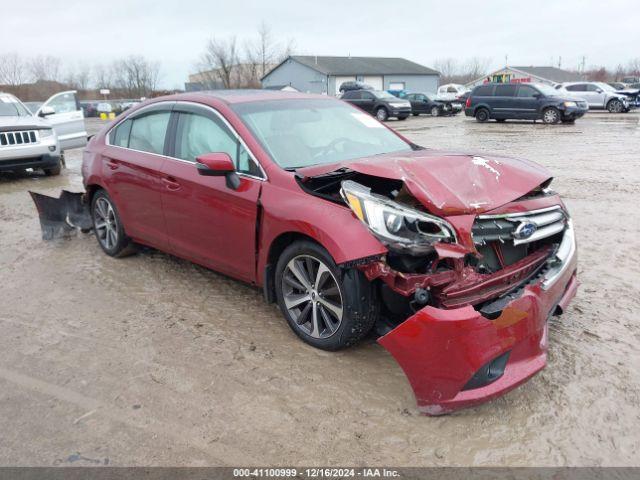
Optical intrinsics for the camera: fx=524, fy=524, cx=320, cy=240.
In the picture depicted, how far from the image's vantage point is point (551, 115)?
21.3m

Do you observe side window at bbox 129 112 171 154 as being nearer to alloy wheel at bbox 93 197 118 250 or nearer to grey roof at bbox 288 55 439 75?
alloy wheel at bbox 93 197 118 250

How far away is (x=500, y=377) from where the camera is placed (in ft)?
8.73

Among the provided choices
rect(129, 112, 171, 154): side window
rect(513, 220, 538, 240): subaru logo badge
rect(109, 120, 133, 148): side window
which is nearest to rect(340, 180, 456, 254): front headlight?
rect(513, 220, 538, 240): subaru logo badge

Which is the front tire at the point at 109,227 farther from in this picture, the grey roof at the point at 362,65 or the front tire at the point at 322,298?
the grey roof at the point at 362,65

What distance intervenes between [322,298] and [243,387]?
2.37 feet

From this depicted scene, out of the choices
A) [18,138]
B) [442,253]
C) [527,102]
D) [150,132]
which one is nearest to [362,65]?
[527,102]

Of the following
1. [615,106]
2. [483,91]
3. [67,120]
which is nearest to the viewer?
[67,120]

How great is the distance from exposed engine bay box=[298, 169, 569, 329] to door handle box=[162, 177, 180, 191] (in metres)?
1.61

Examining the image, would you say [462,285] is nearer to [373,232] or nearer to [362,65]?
[373,232]

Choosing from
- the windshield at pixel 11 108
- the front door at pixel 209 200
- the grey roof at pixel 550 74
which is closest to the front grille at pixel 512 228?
the front door at pixel 209 200

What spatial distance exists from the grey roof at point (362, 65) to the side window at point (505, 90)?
119 feet

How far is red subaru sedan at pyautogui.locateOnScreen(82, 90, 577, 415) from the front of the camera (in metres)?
2.67

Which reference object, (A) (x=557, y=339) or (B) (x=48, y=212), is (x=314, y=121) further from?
(B) (x=48, y=212)

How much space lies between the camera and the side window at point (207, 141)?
3.80 meters
